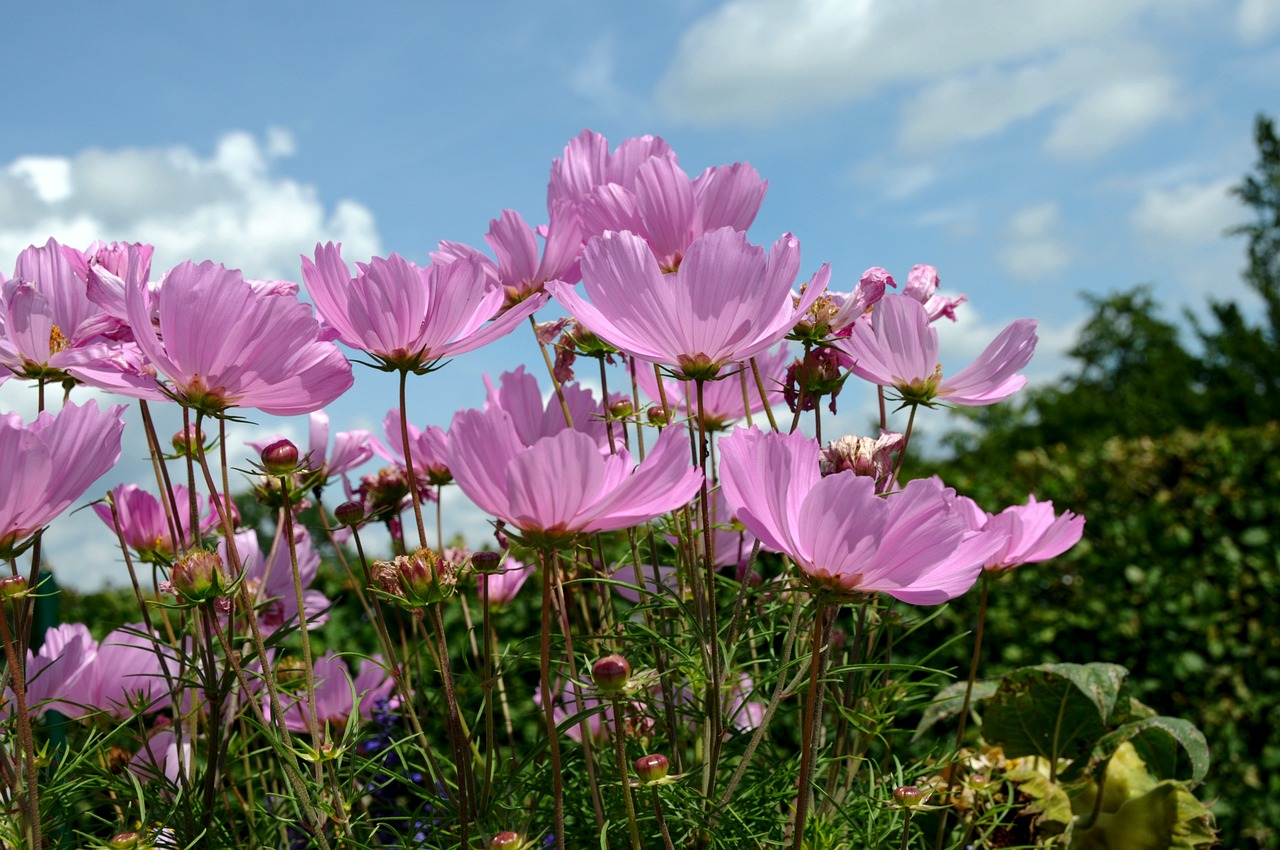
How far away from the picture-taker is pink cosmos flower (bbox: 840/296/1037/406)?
914 mm

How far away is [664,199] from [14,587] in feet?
2.09

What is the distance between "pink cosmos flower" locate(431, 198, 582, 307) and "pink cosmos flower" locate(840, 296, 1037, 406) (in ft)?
0.89

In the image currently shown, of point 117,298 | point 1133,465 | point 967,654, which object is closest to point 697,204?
point 117,298

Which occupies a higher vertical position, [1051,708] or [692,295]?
[692,295]

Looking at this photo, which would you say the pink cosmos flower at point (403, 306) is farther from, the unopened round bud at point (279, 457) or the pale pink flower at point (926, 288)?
the pale pink flower at point (926, 288)

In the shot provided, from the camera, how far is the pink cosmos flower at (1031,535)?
107cm

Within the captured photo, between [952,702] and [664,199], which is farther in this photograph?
[952,702]

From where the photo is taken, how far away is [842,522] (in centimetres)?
69

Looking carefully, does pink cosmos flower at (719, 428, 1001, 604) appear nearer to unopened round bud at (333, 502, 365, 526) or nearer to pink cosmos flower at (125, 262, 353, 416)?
pink cosmos flower at (125, 262, 353, 416)

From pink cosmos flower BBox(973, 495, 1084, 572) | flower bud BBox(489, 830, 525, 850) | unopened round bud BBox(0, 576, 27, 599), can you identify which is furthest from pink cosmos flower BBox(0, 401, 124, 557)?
pink cosmos flower BBox(973, 495, 1084, 572)

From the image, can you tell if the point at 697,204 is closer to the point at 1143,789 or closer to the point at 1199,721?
the point at 1143,789

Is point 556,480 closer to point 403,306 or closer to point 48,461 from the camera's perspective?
point 403,306

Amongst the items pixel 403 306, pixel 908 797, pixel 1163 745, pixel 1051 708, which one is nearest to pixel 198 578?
pixel 403 306

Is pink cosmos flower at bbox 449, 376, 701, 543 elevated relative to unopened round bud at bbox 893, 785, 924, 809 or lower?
elevated
